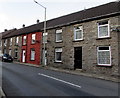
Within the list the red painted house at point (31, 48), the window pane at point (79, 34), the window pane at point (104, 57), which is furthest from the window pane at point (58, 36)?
the window pane at point (104, 57)

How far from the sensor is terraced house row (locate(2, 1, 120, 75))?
44.1 feet

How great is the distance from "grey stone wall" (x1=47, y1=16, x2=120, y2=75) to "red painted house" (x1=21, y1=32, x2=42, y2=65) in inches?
120

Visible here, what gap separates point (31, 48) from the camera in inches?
981

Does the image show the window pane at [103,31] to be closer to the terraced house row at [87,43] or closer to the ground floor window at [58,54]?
the terraced house row at [87,43]

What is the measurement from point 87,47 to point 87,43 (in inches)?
19.0

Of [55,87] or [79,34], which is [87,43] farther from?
[55,87]

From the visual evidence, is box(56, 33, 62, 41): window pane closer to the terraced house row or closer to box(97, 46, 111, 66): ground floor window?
the terraced house row

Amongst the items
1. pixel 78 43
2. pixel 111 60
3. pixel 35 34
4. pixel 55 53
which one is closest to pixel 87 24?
pixel 78 43

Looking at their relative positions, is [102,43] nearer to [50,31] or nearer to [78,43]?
[78,43]

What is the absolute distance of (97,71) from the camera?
14.2 meters

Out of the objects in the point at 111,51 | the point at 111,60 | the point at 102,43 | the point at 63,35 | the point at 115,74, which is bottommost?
the point at 115,74

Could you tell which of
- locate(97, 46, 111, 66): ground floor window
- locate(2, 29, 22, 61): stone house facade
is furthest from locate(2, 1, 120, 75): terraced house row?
locate(2, 29, 22, 61): stone house facade

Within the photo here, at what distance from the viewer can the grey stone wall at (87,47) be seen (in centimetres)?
1327

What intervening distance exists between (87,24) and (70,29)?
107 inches
